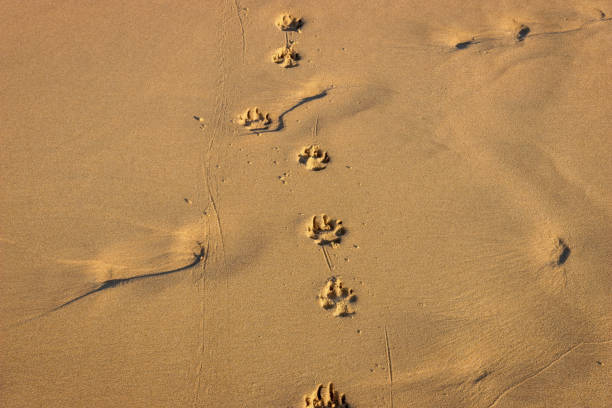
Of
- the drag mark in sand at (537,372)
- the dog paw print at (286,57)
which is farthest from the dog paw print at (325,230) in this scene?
the dog paw print at (286,57)

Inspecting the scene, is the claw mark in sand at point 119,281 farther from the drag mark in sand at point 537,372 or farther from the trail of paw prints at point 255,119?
the drag mark in sand at point 537,372

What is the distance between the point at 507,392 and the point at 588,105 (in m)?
3.25

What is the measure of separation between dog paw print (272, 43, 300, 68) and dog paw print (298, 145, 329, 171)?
49.0 inches

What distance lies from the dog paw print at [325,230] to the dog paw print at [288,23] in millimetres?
2668

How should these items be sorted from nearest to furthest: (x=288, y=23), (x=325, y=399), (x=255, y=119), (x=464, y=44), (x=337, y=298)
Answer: (x=325, y=399), (x=337, y=298), (x=255, y=119), (x=464, y=44), (x=288, y=23)

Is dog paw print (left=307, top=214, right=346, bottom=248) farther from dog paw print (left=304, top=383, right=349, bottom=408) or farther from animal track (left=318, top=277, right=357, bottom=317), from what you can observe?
dog paw print (left=304, top=383, right=349, bottom=408)

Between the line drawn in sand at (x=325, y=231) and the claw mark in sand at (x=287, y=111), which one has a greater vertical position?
the claw mark in sand at (x=287, y=111)

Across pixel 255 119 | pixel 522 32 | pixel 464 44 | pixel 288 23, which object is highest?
pixel 288 23

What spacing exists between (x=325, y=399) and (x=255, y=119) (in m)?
2.78

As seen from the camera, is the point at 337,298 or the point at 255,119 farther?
the point at 255,119

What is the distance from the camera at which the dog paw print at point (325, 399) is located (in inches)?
122

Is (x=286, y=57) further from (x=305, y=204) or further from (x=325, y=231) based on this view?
(x=325, y=231)

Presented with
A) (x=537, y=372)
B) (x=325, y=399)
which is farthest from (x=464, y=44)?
(x=325, y=399)

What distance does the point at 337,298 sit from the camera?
344 centimetres
